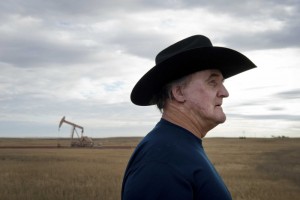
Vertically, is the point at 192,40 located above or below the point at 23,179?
above

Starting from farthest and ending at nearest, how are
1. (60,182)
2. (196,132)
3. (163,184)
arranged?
1. (60,182)
2. (196,132)
3. (163,184)

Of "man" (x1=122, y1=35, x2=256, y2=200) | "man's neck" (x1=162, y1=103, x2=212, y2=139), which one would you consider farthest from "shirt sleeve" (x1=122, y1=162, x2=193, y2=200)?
"man's neck" (x1=162, y1=103, x2=212, y2=139)

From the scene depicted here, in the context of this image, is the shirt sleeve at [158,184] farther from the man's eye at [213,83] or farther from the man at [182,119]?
the man's eye at [213,83]

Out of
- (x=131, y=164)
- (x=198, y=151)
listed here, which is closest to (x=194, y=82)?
(x=198, y=151)

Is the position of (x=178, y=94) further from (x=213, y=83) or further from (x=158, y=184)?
(x=158, y=184)

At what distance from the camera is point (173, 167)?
207cm

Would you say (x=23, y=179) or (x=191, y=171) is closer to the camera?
(x=191, y=171)

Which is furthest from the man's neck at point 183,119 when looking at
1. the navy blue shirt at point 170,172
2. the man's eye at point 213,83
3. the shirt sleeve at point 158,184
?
the shirt sleeve at point 158,184

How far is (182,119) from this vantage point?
248 centimetres

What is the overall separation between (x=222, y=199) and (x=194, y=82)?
0.66m

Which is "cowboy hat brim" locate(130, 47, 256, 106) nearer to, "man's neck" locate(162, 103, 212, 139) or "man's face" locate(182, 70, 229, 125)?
"man's face" locate(182, 70, 229, 125)

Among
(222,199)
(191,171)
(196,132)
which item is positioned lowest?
(222,199)

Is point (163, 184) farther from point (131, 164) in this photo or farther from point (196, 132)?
point (196, 132)

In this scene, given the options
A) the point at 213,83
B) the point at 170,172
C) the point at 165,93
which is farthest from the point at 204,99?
the point at 170,172
